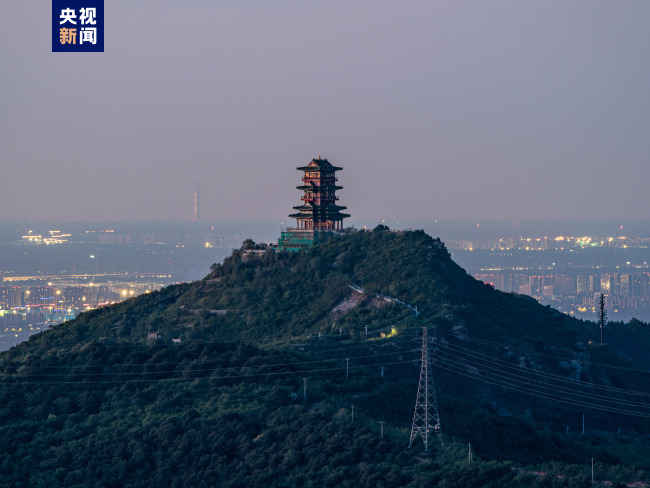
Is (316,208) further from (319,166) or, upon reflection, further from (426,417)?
(426,417)

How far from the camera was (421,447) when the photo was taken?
4759cm

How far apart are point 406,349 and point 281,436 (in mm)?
15407

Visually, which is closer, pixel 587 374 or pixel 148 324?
pixel 587 374

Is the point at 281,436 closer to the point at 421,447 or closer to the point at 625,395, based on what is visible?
the point at 421,447

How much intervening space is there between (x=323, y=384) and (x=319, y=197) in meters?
29.4

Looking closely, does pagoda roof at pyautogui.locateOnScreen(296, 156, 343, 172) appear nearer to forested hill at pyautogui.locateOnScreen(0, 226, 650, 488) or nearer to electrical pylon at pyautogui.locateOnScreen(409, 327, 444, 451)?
forested hill at pyautogui.locateOnScreen(0, 226, 650, 488)

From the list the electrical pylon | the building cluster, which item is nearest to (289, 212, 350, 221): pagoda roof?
the electrical pylon

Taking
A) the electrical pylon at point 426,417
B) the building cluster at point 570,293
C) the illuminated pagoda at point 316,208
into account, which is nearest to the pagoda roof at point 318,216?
the illuminated pagoda at point 316,208

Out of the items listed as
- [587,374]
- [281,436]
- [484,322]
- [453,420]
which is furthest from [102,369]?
[587,374]

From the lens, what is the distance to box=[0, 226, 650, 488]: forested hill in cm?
4691

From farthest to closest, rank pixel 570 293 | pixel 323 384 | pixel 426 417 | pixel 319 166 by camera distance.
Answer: pixel 570 293, pixel 319 166, pixel 323 384, pixel 426 417

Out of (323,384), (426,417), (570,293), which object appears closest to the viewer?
(426,417)

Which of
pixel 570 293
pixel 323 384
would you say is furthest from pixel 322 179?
pixel 570 293

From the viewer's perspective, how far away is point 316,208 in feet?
271
